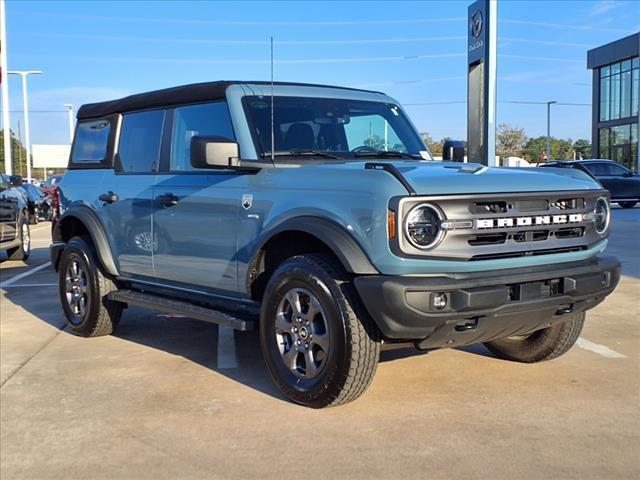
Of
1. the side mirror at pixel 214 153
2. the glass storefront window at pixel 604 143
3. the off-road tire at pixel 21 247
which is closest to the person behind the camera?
the side mirror at pixel 214 153

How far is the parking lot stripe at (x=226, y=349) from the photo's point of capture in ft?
17.1

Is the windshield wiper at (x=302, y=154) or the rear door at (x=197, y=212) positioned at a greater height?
the windshield wiper at (x=302, y=154)

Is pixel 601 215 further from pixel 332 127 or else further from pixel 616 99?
pixel 616 99

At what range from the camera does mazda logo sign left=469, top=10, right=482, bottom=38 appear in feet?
39.1

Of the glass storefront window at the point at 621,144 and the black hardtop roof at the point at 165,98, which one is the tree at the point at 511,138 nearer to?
the glass storefront window at the point at 621,144

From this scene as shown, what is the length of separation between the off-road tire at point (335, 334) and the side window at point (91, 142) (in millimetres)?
2952

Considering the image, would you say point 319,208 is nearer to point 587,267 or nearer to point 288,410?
point 288,410

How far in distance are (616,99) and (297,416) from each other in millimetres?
42744

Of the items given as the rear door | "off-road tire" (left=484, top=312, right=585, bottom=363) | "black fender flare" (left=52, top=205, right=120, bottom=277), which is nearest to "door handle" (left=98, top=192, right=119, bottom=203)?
"black fender flare" (left=52, top=205, right=120, bottom=277)

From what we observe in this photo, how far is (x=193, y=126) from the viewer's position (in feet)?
17.2

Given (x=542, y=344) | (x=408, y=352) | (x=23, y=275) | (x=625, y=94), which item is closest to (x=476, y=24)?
(x=408, y=352)

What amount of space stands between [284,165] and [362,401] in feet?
5.19

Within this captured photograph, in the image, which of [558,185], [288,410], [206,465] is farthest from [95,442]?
[558,185]

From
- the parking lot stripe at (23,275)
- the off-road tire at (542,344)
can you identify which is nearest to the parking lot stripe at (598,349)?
the off-road tire at (542,344)
